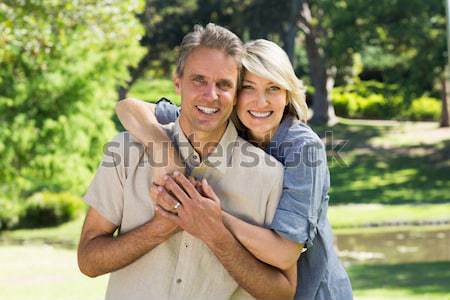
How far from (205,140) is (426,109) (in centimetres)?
3581

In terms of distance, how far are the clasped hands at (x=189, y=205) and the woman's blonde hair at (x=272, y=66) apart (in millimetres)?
485

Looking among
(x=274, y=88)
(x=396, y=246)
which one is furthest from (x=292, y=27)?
(x=274, y=88)

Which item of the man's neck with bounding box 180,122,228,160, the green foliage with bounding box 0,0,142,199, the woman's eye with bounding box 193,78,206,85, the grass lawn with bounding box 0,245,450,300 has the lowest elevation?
the grass lawn with bounding box 0,245,450,300

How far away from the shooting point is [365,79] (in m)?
43.6

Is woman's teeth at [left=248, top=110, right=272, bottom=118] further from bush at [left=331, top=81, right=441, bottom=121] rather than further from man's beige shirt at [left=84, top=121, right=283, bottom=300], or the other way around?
bush at [left=331, top=81, right=441, bottom=121]

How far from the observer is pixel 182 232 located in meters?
2.54

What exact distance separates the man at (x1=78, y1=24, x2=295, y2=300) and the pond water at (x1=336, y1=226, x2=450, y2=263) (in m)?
14.1

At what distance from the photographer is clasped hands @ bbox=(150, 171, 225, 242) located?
8.02 ft

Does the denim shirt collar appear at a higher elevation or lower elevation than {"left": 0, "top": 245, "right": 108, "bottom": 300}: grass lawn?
higher

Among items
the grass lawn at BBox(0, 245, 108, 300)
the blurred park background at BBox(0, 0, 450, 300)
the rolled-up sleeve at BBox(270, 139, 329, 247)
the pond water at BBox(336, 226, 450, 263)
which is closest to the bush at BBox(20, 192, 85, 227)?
the blurred park background at BBox(0, 0, 450, 300)

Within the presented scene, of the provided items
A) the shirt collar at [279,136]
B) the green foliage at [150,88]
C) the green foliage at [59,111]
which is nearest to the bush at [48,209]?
the green foliage at [59,111]

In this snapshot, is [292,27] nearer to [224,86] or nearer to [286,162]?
[286,162]

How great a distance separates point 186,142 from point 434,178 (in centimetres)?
2654

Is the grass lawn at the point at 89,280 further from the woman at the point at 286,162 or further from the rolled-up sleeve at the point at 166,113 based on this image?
the woman at the point at 286,162
